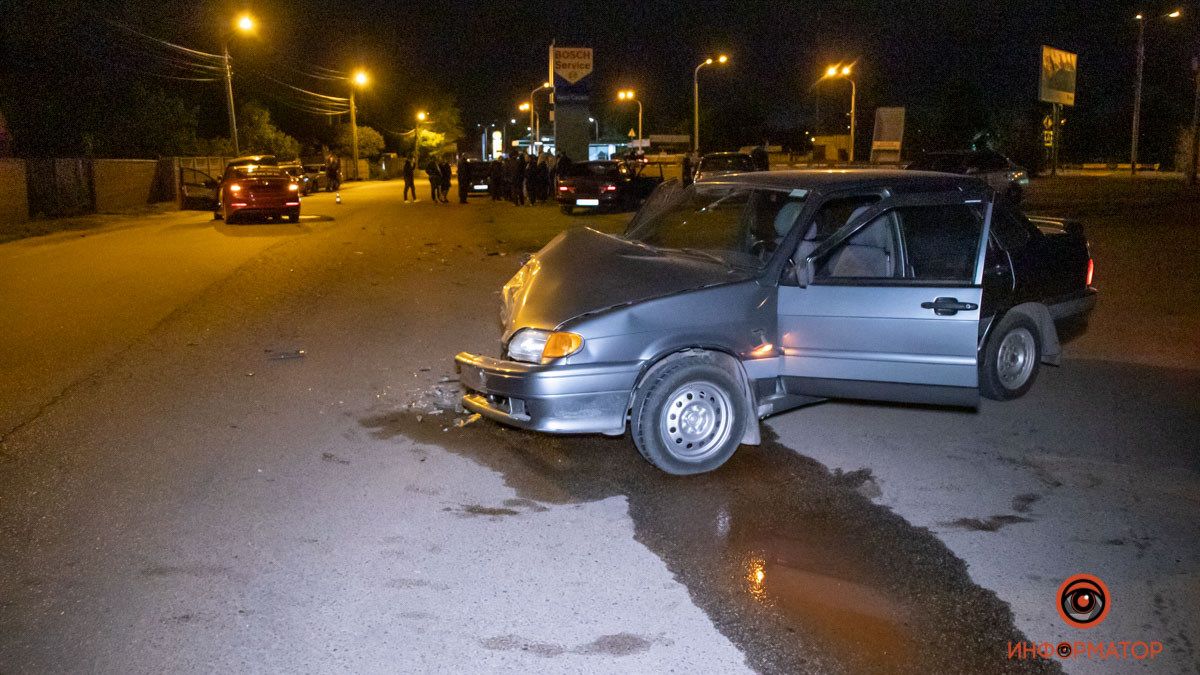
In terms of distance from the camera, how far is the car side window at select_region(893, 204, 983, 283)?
7.00m

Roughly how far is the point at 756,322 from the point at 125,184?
109 ft

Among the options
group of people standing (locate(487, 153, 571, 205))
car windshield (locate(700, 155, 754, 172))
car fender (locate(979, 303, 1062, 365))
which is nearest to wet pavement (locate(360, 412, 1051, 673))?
car fender (locate(979, 303, 1062, 365))

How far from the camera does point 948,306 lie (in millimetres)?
6145

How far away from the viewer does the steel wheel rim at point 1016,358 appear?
296 inches

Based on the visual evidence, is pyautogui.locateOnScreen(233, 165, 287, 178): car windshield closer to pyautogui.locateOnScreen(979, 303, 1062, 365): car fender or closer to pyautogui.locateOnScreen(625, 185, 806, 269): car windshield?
pyautogui.locateOnScreen(625, 185, 806, 269): car windshield

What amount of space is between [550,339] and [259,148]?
53.5 meters

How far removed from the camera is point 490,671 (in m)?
3.97

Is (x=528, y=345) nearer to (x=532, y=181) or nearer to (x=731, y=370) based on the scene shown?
(x=731, y=370)

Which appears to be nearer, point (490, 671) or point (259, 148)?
point (490, 671)

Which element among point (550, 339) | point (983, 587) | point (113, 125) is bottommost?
point (983, 587)

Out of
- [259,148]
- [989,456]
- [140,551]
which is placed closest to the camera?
[140,551]

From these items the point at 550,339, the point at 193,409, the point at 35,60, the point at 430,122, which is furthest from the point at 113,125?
the point at 430,122

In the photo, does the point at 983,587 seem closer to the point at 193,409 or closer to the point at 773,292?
the point at 773,292

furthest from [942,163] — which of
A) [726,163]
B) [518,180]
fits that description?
[518,180]
